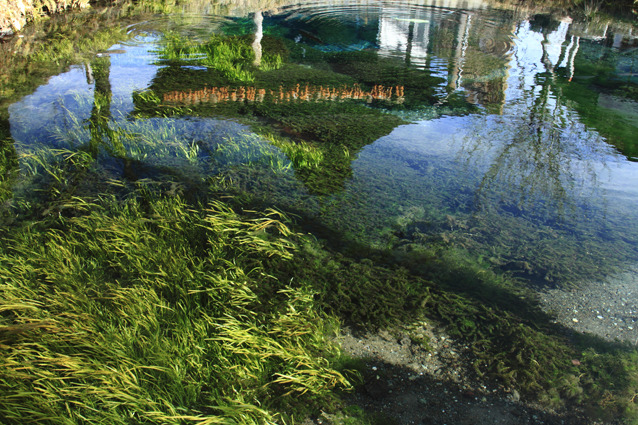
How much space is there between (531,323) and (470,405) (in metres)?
0.83

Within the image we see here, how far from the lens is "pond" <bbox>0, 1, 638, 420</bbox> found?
3330mm

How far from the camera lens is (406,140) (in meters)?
4.94

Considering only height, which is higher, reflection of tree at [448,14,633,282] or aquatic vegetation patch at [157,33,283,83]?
aquatic vegetation patch at [157,33,283,83]

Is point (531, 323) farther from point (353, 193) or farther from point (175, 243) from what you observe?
point (175, 243)

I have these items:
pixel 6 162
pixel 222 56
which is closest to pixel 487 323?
pixel 6 162

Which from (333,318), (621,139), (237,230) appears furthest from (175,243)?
(621,139)

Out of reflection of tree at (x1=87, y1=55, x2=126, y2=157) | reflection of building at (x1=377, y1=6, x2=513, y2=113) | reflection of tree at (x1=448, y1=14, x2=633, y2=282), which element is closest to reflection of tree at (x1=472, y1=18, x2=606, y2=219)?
reflection of tree at (x1=448, y1=14, x2=633, y2=282)

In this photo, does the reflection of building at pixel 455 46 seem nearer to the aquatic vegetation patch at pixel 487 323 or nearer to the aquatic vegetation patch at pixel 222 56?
the aquatic vegetation patch at pixel 222 56

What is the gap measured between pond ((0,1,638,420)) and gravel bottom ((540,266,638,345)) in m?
0.01

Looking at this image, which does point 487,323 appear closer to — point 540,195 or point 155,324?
point 540,195

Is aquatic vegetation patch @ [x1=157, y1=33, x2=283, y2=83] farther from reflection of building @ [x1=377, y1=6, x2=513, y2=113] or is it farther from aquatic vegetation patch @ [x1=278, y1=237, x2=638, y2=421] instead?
aquatic vegetation patch @ [x1=278, y1=237, x2=638, y2=421]

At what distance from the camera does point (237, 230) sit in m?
3.22

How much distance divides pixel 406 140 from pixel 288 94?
2.10m

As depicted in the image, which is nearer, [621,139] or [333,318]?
[333,318]
